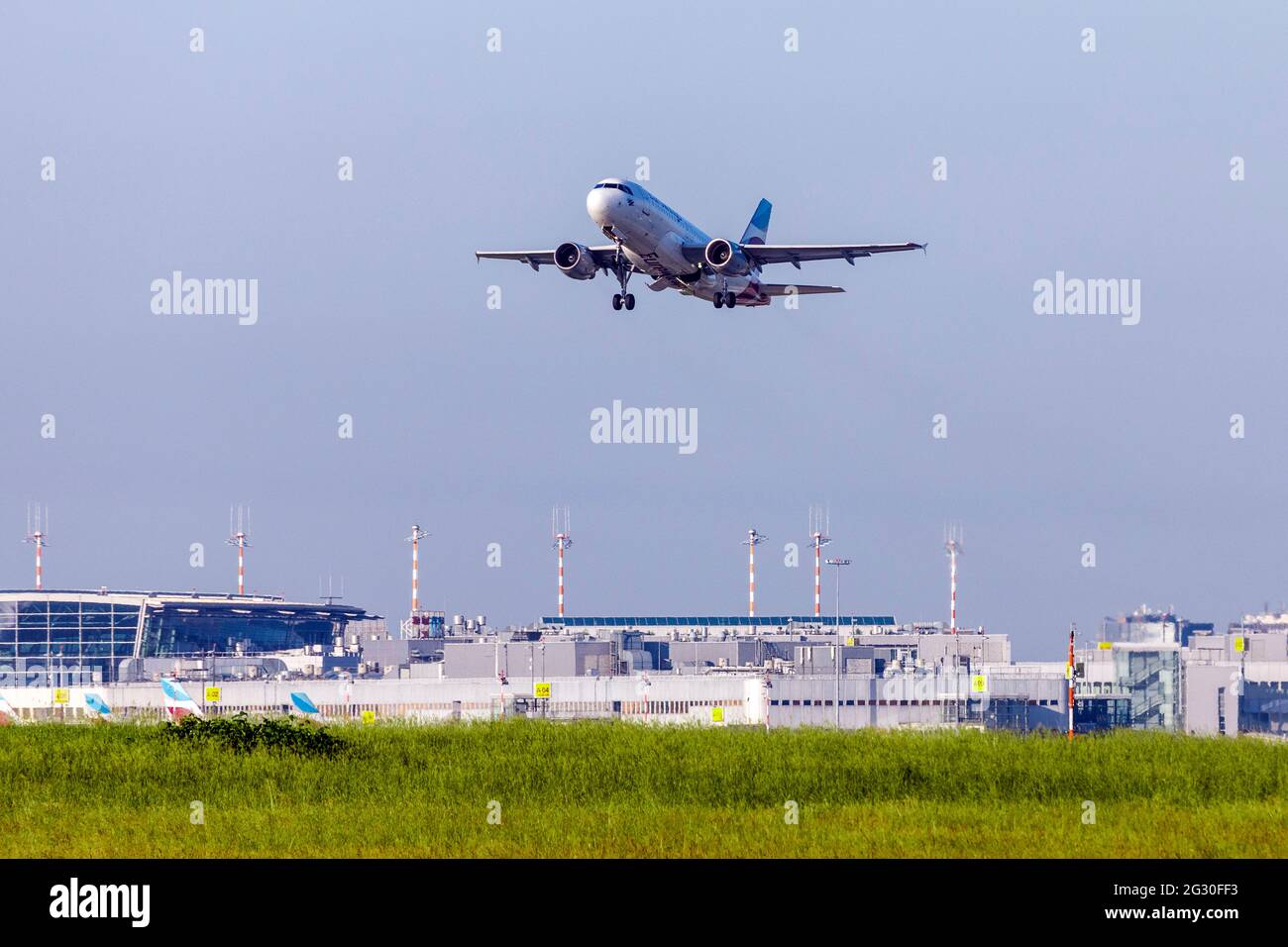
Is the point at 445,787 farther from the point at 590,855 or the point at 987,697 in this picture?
the point at 987,697

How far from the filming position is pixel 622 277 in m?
68.8

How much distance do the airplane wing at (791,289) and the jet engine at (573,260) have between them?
8.46m

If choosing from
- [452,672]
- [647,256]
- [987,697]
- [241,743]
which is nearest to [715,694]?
[987,697]

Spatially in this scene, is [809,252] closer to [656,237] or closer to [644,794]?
[656,237]

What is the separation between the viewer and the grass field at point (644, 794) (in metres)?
26.5

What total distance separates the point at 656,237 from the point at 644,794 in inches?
1428

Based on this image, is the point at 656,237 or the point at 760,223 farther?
the point at 760,223

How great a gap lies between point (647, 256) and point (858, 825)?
40.5m

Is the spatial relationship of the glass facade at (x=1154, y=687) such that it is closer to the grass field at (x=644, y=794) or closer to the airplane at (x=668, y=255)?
the airplane at (x=668, y=255)
